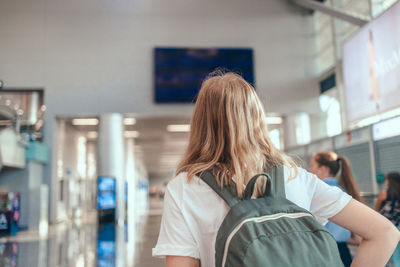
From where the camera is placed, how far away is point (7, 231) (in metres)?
11.8

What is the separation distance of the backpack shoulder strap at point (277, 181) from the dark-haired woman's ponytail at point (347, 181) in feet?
7.39

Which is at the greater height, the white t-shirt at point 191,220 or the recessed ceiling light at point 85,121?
the recessed ceiling light at point 85,121

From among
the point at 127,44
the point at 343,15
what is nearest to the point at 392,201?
the point at 343,15

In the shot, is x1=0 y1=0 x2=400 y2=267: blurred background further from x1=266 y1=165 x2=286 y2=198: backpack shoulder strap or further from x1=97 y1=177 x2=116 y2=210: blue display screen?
x1=266 y1=165 x2=286 y2=198: backpack shoulder strap

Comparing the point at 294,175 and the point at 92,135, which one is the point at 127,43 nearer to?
the point at 92,135

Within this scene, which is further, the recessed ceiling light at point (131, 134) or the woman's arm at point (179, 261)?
the recessed ceiling light at point (131, 134)

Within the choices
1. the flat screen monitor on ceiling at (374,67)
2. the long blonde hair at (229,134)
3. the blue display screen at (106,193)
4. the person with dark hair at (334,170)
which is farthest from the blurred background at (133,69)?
the long blonde hair at (229,134)

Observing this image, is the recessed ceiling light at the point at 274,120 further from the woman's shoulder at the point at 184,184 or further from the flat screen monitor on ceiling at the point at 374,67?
the woman's shoulder at the point at 184,184

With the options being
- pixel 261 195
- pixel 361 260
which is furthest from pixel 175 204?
pixel 361 260

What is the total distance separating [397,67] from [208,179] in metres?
9.84

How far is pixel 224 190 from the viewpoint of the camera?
1.05 metres

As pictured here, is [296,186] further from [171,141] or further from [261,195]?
[171,141]

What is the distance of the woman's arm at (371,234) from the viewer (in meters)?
1.08

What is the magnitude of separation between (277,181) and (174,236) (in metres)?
0.31
